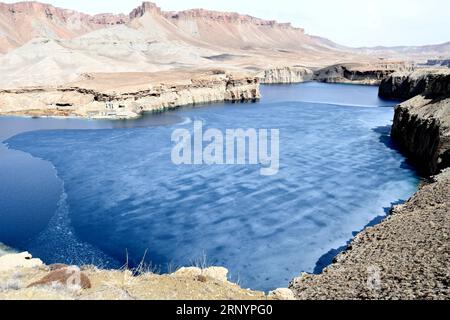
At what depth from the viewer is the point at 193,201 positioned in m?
30.0

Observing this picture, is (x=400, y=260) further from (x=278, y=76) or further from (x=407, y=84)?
(x=278, y=76)

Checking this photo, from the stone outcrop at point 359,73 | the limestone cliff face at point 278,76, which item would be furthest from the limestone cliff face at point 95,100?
the stone outcrop at point 359,73

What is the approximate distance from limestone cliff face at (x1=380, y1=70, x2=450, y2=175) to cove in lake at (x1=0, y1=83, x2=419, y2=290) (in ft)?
5.73

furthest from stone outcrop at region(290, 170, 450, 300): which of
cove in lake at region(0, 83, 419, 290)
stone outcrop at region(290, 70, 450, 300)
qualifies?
cove in lake at region(0, 83, 419, 290)

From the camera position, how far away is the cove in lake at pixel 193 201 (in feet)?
75.2

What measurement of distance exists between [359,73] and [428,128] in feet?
361

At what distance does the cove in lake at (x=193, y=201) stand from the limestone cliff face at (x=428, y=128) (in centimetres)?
175

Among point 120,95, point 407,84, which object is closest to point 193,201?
point 120,95

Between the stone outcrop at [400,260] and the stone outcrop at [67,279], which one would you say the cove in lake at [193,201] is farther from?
the stone outcrop at [67,279]

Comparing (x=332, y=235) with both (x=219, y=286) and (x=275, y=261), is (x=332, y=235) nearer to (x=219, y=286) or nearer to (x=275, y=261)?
(x=275, y=261)

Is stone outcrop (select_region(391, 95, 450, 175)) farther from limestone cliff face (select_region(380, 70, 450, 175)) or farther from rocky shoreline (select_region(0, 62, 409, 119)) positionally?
rocky shoreline (select_region(0, 62, 409, 119))

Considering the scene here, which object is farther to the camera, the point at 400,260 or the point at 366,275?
the point at 400,260
